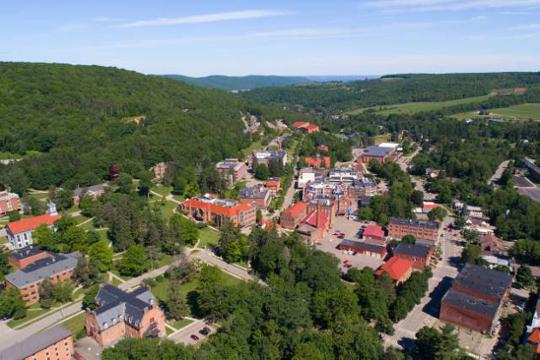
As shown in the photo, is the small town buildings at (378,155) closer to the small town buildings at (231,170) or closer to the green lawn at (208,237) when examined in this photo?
the small town buildings at (231,170)

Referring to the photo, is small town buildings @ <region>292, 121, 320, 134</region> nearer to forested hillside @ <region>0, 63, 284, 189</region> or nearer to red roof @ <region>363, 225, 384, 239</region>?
forested hillside @ <region>0, 63, 284, 189</region>

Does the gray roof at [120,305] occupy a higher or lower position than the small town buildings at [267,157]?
lower

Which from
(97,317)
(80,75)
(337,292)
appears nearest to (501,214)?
(337,292)

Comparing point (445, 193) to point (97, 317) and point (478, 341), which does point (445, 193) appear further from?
point (97, 317)

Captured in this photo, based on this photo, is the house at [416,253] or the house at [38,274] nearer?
the house at [38,274]

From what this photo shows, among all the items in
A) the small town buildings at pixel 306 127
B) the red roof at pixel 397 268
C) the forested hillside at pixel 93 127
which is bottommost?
the red roof at pixel 397 268

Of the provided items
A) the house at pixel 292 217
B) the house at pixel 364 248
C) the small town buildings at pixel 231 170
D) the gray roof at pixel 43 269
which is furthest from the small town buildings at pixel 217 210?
the gray roof at pixel 43 269

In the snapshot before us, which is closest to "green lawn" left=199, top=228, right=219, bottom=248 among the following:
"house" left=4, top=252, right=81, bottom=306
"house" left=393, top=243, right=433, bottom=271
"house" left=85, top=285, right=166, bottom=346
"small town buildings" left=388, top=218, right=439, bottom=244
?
"house" left=4, top=252, right=81, bottom=306
